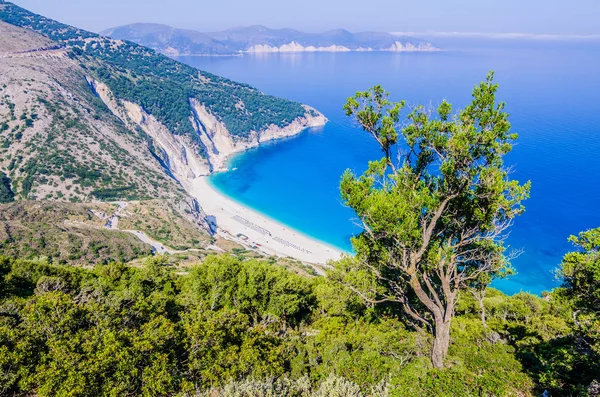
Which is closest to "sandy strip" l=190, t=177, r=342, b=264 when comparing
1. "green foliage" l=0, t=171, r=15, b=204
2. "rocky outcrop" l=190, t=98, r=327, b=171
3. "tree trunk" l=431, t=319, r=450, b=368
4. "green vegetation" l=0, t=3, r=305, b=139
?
"rocky outcrop" l=190, t=98, r=327, b=171

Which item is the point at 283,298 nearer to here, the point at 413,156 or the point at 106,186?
the point at 413,156

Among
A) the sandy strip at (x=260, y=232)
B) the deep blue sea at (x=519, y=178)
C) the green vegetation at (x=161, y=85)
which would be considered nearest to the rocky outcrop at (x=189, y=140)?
the green vegetation at (x=161, y=85)

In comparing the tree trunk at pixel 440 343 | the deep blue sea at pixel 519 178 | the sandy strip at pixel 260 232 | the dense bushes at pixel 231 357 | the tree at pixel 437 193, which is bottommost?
the sandy strip at pixel 260 232

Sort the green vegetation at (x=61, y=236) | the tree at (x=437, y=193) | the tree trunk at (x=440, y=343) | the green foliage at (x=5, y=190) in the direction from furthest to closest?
the green foliage at (x=5, y=190) → the green vegetation at (x=61, y=236) → the tree trunk at (x=440, y=343) → the tree at (x=437, y=193)

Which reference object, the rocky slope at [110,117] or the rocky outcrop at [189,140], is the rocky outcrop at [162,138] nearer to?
the rocky outcrop at [189,140]

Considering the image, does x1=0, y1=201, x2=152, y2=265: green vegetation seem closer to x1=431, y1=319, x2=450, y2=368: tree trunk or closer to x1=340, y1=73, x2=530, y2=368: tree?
x1=340, y1=73, x2=530, y2=368: tree
